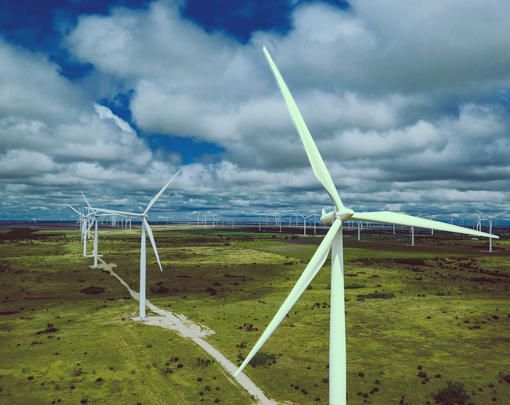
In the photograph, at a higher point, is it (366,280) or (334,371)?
(334,371)

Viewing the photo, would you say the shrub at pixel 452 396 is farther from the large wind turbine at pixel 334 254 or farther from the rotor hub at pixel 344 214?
the rotor hub at pixel 344 214

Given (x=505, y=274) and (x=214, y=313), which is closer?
(x=214, y=313)

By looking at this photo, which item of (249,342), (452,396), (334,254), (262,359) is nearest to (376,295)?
(249,342)

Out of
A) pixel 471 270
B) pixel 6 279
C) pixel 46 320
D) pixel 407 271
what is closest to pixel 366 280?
pixel 407 271

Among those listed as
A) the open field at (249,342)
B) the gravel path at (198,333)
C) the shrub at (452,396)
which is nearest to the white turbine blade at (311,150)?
the gravel path at (198,333)

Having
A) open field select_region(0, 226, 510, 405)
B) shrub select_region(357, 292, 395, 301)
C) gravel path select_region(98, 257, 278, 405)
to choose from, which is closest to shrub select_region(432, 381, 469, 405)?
open field select_region(0, 226, 510, 405)

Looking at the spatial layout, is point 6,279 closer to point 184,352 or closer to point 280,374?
point 184,352
